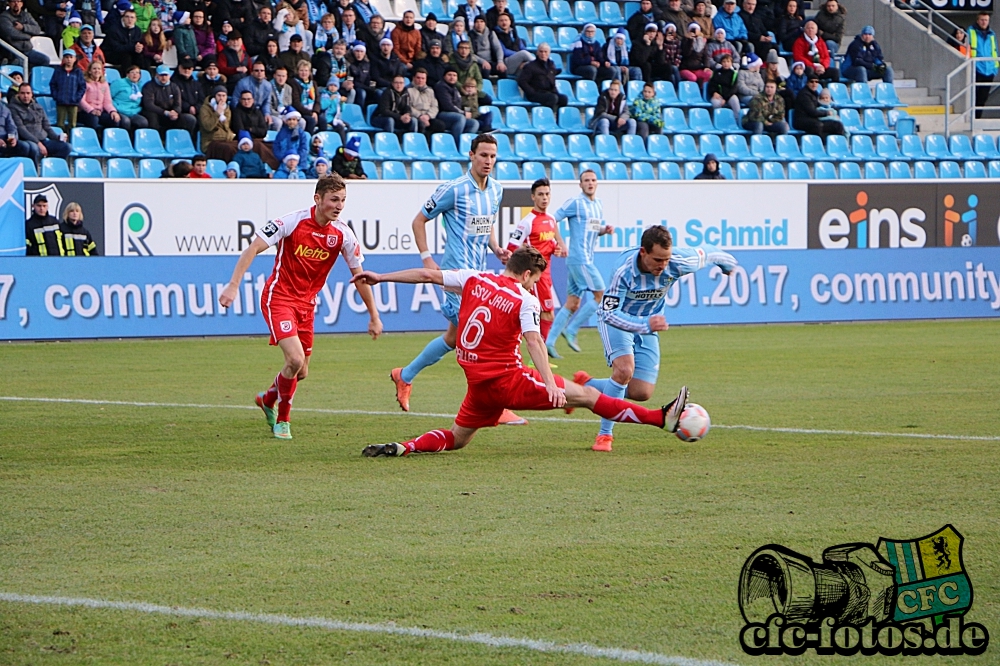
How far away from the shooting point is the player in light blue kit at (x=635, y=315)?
29.4ft

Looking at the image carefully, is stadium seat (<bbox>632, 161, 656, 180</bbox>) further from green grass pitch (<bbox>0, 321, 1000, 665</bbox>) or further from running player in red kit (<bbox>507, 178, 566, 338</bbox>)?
green grass pitch (<bbox>0, 321, 1000, 665</bbox>)

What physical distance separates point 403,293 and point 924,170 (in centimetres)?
1213

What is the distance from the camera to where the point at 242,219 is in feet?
62.8

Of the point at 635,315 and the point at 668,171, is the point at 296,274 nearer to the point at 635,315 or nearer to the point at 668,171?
the point at 635,315

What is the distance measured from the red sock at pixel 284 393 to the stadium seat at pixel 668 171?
15.1 metres

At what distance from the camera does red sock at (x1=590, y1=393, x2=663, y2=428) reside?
8.21 m

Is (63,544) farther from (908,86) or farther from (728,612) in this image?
(908,86)

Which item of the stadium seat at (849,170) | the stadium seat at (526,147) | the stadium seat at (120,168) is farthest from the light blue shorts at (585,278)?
the stadium seat at (849,170)

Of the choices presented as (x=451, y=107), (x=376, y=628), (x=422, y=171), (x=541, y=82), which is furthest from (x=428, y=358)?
(x=541, y=82)

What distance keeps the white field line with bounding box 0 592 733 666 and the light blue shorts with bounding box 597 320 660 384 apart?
15.3 feet

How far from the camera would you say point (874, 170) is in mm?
25297

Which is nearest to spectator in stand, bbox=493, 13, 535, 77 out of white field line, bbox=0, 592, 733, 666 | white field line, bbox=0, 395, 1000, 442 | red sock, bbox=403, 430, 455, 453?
white field line, bbox=0, 395, 1000, 442

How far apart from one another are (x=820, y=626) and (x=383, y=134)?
1867cm

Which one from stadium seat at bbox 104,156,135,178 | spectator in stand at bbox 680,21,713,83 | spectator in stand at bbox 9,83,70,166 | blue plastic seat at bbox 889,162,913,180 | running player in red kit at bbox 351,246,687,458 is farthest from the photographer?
spectator in stand at bbox 680,21,713,83
